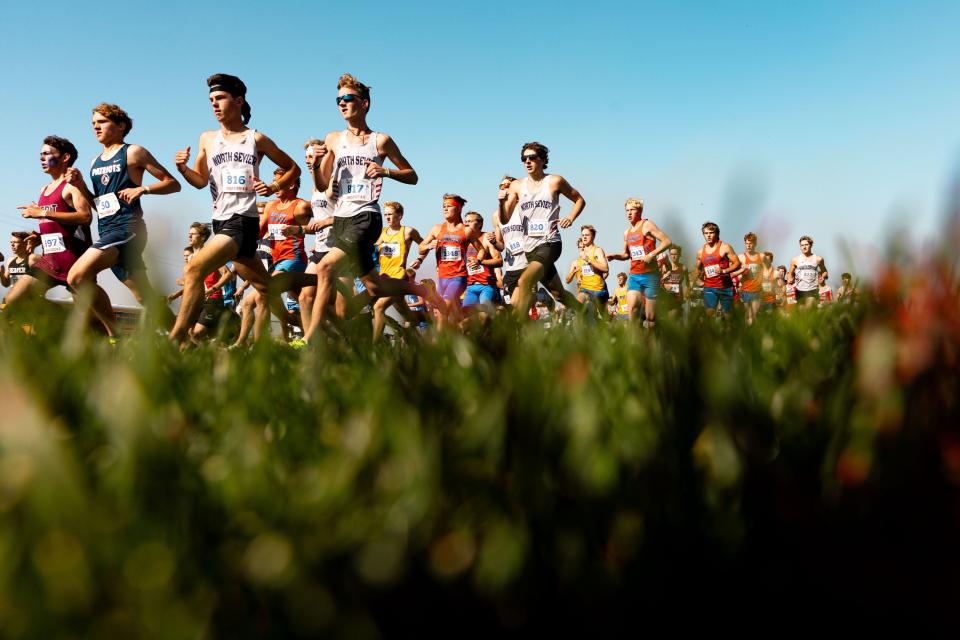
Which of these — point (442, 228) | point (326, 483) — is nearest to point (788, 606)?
point (326, 483)

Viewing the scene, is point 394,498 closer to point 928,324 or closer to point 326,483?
point 326,483

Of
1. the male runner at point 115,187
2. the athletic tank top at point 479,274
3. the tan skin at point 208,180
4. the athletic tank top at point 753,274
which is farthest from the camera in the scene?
the athletic tank top at point 479,274

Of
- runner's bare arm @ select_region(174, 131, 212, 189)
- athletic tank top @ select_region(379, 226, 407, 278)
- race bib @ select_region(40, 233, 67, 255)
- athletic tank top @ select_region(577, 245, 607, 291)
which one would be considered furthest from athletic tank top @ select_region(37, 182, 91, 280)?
athletic tank top @ select_region(577, 245, 607, 291)

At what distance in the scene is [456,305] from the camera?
1.55 meters

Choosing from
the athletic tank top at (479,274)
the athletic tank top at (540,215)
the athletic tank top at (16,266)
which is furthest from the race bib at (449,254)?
the athletic tank top at (16,266)

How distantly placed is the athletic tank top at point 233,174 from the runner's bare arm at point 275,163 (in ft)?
0.23

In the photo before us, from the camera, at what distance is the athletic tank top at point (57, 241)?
26.8 feet

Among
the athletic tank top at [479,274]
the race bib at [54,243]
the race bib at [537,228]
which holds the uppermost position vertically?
the race bib at [537,228]

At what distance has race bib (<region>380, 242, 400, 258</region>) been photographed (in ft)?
44.9

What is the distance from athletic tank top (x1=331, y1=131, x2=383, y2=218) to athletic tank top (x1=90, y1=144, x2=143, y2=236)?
181 centimetres

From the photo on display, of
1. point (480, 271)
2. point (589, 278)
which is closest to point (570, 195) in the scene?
point (480, 271)

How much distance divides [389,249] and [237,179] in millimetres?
6752

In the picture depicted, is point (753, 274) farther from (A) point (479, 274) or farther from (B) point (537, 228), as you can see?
(A) point (479, 274)

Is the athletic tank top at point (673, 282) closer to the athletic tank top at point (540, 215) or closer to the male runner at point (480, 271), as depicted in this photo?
the athletic tank top at point (540, 215)
